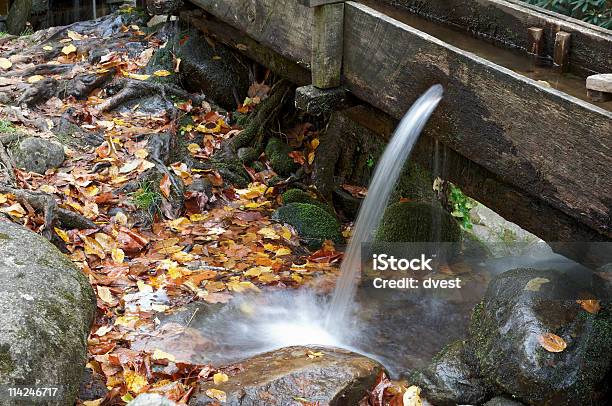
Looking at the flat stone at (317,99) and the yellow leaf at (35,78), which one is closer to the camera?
the flat stone at (317,99)

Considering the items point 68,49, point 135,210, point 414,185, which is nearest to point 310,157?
point 414,185

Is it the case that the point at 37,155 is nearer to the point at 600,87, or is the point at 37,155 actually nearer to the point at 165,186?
the point at 165,186

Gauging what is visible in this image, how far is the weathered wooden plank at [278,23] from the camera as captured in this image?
5.10 m

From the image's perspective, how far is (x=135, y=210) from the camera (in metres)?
5.48

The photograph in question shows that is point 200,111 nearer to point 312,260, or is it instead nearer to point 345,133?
point 345,133

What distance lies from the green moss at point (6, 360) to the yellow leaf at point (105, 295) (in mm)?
1428

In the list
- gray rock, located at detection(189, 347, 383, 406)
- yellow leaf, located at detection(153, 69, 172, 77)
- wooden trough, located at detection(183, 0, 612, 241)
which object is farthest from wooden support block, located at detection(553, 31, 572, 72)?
yellow leaf, located at detection(153, 69, 172, 77)

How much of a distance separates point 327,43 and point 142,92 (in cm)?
262

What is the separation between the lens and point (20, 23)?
9414 mm

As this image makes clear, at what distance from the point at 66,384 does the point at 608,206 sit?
2425mm

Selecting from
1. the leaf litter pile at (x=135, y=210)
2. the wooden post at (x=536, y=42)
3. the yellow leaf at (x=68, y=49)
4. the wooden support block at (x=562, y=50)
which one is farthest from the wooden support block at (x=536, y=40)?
the yellow leaf at (x=68, y=49)

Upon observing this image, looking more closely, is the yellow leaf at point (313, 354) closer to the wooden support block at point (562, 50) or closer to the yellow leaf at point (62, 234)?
the yellow leaf at point (62, 234)

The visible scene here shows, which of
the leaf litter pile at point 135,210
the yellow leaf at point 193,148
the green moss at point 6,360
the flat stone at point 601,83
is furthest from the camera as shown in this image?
the yellow leaf at point 193,148

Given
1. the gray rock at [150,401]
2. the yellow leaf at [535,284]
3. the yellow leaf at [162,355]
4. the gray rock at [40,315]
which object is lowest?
the yellow leaf at [162,355]
